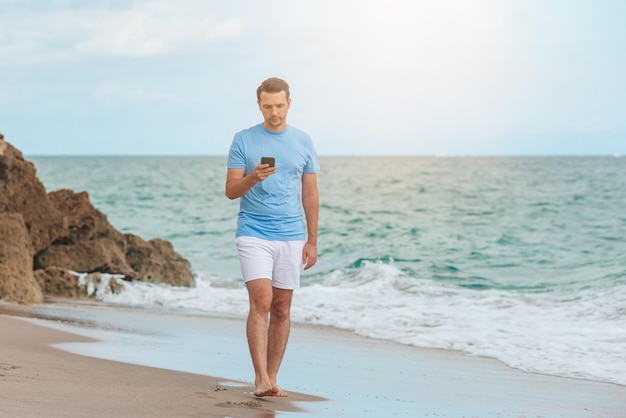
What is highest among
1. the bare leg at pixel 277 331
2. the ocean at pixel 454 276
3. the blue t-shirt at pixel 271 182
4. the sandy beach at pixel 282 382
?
the blue t-shirt at pixel 271 182

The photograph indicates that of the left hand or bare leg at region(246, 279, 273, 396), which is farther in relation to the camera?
the left hand

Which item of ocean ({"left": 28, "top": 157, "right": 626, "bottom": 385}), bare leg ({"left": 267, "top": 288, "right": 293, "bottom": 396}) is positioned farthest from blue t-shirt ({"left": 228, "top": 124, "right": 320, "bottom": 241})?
ocean ({"left": 28, "top": 157, "right": 626, "bottom": 385})

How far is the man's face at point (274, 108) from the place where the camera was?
4.95 m

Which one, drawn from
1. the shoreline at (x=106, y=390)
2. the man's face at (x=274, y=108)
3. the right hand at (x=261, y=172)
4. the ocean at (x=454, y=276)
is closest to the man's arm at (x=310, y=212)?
the man's face at (x=274, y=108)

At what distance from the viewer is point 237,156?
4.95m

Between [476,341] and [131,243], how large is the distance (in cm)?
606

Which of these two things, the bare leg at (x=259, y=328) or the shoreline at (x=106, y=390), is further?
the bare leg at (x=259, y=328)

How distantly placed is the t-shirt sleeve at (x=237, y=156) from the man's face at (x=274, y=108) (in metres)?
0.21

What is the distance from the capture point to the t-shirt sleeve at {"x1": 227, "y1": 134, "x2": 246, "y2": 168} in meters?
4.94

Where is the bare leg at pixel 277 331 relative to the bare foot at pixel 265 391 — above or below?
above

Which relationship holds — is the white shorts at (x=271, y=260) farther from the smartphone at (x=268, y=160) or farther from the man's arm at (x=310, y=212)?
the smartphone at (x=268, y=160)

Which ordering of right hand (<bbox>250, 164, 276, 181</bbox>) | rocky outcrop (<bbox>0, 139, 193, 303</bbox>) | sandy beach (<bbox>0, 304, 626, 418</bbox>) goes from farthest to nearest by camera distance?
rocky outcrop (<bbox>0, 139, 193, 303</bbox>) < right hand (<bbox>250, 164, 276, 181</bbox>) < sandy beach (<bbox>0, 304, 626, 418</bbox>)

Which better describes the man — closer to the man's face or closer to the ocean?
the man's face

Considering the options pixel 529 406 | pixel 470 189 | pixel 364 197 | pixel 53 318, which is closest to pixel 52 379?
pixel 529 406
